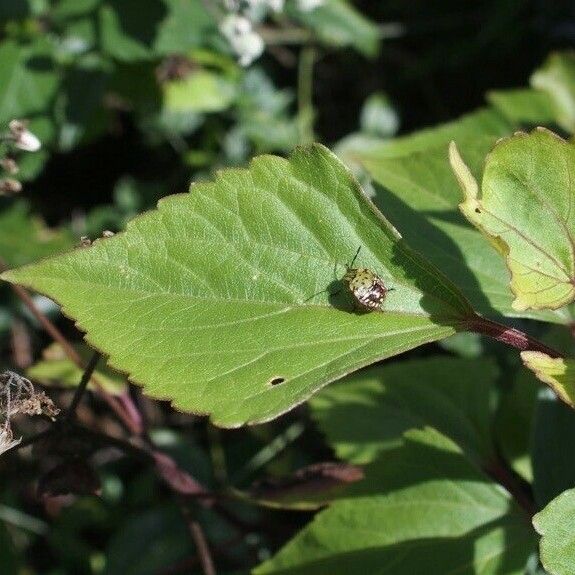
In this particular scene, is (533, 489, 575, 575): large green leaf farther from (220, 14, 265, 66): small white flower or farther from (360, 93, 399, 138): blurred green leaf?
(360, 93, 399, 138): blurred green leaf

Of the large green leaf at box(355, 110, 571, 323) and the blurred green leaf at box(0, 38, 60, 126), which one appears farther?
the blurred green leaf at box(0, 38, 60, 126)

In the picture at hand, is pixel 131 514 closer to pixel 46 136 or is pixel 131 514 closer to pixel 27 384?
pixel 46 136

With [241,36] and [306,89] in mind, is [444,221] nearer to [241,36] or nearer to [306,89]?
[241,36]

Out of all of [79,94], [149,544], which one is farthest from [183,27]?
[149,544]

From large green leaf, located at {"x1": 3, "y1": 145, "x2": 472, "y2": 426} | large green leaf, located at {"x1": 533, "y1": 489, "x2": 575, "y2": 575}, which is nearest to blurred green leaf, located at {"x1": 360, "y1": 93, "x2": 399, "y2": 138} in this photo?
large green leaf, located at {"x1": 3, "y1": 145, "x2": 472, "y2": 426}

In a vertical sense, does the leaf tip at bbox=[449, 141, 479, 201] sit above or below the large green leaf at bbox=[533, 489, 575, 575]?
above

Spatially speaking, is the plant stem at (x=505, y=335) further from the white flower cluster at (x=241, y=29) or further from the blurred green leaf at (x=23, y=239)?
the blurred green leaf at (x=23, y=239)
